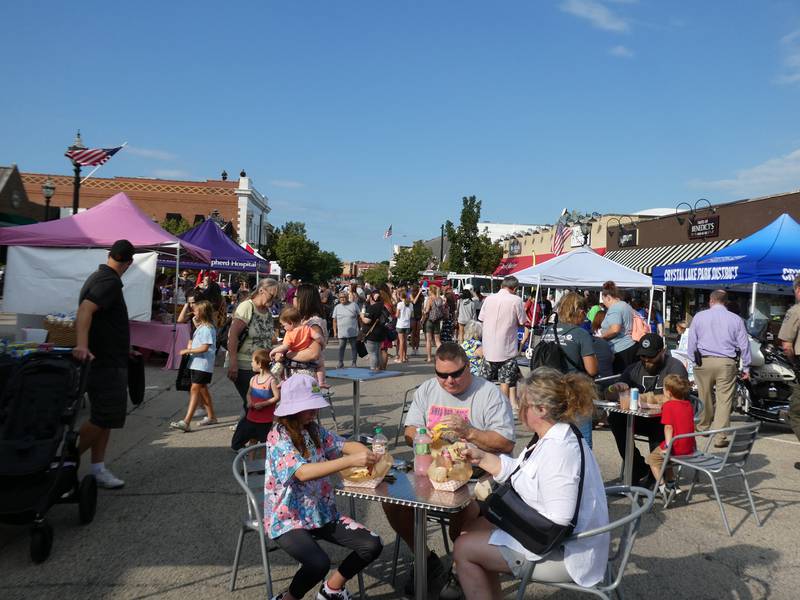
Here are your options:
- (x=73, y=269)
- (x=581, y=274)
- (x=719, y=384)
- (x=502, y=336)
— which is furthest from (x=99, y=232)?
(x=719, y=384)

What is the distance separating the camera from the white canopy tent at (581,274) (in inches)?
536

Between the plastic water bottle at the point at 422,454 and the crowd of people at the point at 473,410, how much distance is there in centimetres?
16

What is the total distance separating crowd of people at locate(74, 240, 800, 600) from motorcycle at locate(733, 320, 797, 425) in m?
1.20

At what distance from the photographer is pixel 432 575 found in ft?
12.6

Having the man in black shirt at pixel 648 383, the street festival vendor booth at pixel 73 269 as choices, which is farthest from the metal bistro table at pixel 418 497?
the street festival vendor booth at pixel 73 269

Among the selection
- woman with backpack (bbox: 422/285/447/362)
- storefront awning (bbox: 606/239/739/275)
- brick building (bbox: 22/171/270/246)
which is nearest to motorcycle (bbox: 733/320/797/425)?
woman with backpack (bbox: 422/285/447/362)

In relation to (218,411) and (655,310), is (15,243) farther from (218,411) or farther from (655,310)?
(655,310)

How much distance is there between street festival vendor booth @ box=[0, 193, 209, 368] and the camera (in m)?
9.85

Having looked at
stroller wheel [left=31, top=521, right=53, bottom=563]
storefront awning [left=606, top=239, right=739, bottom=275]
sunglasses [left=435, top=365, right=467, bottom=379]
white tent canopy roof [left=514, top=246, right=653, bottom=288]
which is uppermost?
storefront awning [left=606, top=239, right=739, bottom=275]

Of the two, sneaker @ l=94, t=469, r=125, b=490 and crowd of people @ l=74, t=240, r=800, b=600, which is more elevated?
crowd of people @ l=74, t=240, r=800, b=600

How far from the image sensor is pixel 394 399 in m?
10.3

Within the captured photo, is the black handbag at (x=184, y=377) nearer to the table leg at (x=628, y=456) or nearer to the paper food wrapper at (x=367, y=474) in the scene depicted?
the paper food wrapper at (x=367, y=474)

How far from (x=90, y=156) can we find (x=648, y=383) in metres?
15.8

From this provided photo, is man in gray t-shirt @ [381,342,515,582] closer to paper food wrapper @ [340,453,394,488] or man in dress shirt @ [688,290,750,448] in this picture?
paper food wrapper @ [340,453,394,488]
